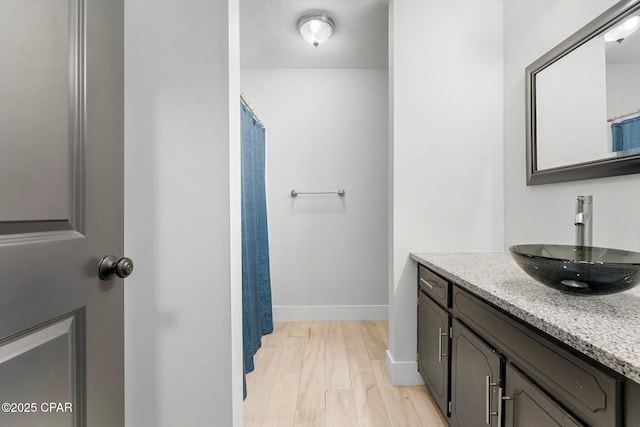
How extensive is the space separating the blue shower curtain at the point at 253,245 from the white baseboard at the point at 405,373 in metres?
0.90

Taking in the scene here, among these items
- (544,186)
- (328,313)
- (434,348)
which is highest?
(544,186)

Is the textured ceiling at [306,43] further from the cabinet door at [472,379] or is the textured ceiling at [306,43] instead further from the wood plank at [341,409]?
the wood plank at [341,409]

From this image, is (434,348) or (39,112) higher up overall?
(39,112)

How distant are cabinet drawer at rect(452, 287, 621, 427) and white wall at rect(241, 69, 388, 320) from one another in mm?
1772

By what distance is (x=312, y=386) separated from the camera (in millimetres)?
1734

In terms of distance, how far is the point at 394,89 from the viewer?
178 centimetres

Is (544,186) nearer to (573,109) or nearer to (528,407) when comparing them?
(573,109)

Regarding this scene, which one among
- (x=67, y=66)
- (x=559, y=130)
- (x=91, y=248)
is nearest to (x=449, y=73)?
(x=559, y=130)

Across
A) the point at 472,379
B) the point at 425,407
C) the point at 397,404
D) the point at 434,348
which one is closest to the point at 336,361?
the point at 397,404

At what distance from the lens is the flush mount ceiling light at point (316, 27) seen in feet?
6.55

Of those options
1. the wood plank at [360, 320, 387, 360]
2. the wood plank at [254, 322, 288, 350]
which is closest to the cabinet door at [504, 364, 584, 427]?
the wood plank at [360, 320, 387, 360]

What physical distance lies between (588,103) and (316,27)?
1680 mm

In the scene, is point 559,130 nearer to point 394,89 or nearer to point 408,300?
point 394,89

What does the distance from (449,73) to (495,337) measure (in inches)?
61.5
